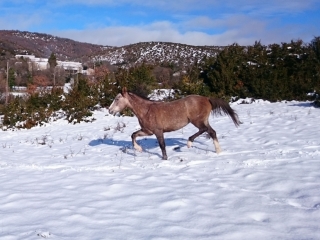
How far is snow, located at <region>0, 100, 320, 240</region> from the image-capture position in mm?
4043

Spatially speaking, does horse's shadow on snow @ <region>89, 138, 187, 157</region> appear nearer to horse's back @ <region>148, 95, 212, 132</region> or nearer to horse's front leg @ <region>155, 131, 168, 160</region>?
horse's front leg @ <region>155, 131, 168, 160</region>

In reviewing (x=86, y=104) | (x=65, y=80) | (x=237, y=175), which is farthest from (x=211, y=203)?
(x=65, y=80)

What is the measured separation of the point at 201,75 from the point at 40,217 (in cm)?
1713

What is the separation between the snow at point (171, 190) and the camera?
159 inches

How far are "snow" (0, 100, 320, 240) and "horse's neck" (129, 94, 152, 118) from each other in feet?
3.31

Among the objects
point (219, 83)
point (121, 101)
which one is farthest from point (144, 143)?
point (219, 83)

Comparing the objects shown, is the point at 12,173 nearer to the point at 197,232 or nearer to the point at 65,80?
the point at 197,232

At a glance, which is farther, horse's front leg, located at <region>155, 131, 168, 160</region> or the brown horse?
the brown horse

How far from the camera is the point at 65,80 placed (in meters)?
55.2

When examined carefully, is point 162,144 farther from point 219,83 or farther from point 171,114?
point 219,83

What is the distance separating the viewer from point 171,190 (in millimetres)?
5488

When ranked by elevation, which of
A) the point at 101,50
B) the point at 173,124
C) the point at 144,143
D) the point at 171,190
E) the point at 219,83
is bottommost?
the point at 171,190

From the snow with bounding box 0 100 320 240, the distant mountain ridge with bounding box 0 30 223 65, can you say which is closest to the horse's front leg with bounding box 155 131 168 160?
the snow with bounding box 0 100 320 240

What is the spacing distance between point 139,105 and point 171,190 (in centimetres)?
328
